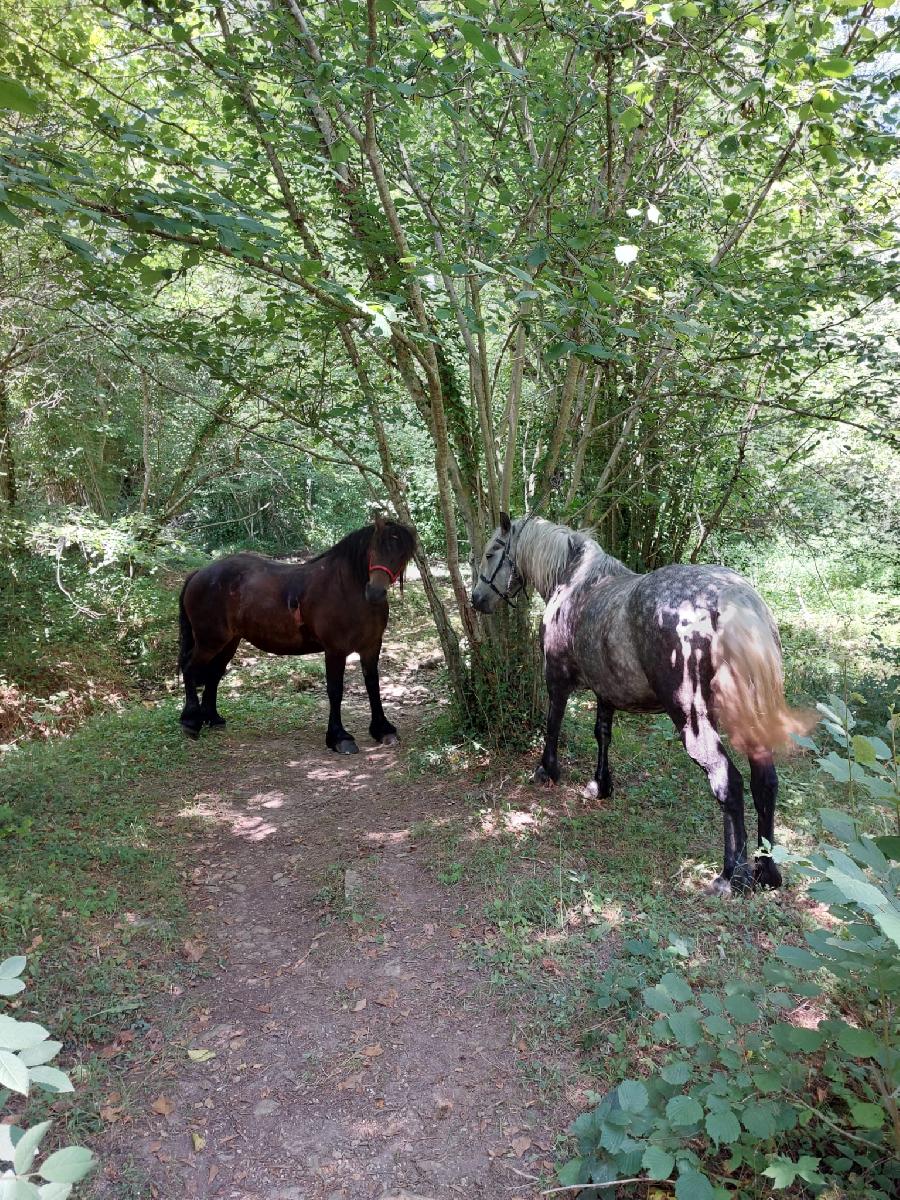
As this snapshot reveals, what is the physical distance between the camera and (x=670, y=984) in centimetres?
198

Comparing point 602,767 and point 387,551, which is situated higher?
point 387,551

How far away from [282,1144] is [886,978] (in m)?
2.01

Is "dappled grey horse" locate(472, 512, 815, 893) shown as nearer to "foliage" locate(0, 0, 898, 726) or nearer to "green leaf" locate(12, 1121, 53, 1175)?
"foliage" locate(0, 0, 898, 726)

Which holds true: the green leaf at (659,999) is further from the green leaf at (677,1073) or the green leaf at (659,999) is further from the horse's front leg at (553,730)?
the horse's front leg at (553,730)

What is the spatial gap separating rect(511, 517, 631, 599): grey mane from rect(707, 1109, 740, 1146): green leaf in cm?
315

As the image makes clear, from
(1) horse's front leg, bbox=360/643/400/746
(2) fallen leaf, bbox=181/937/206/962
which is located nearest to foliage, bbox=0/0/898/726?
(1) horse's front leg, bbox=360/643/400/746

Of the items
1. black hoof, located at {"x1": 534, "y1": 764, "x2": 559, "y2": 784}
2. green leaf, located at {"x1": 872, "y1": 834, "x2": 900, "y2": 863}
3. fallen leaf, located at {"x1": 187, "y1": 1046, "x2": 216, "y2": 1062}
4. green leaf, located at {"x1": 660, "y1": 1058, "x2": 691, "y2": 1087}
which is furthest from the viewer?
black hoof, located at {"x1": 534, "y1": 764, "x2": 559, "y2": 784}

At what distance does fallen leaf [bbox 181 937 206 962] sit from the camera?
3342 millimetres

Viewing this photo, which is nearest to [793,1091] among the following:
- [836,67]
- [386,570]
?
[836,67]

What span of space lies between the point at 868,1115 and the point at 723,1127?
34 cm

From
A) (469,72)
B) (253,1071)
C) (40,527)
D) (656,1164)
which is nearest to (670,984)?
(656,1164)

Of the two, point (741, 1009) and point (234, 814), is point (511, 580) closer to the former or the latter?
point (234, 814)

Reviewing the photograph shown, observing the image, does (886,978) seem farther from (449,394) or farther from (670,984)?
(449,394)

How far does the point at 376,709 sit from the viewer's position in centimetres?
607
